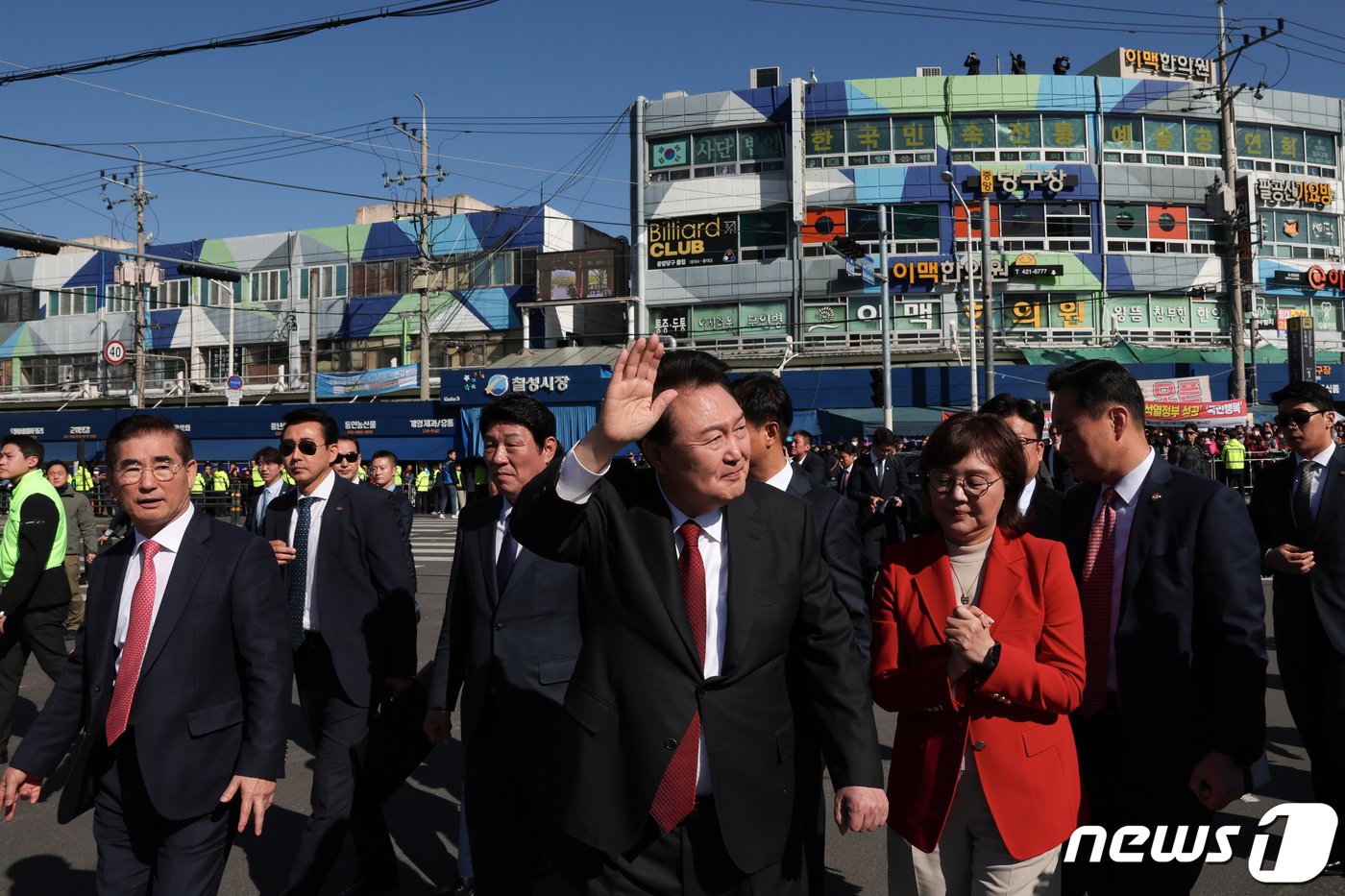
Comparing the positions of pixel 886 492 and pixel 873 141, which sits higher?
pixel 873 141

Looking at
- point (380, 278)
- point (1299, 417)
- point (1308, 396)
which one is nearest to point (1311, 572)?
point (1299, 417)

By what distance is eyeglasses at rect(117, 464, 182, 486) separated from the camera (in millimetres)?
3438

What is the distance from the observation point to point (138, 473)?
3455mm

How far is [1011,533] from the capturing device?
308cm

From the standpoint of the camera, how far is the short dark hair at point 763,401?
4.36 m

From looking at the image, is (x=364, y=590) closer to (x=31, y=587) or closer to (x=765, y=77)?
(x=31, y=587)

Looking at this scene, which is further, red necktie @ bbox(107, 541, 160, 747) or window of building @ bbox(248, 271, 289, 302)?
window of building @ bbox(248, 271, 289, 302)

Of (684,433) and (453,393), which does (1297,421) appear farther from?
(453,393)

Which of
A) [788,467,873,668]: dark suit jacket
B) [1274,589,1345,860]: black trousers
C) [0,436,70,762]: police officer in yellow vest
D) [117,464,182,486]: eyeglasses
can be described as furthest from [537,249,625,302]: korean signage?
[117,464,182,486]: eyeglasses

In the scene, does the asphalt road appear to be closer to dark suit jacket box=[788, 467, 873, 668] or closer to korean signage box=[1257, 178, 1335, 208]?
dark suit jacket box=[788, 467, 873, 668]

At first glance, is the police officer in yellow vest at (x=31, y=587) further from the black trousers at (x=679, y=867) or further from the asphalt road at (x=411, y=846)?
the black trousers at (x=679, y=867)

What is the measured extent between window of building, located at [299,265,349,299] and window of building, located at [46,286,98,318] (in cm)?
1405

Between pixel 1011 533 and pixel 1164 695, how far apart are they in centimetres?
71

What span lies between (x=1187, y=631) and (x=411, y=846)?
152 inches
